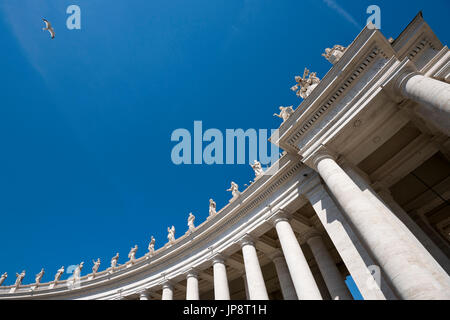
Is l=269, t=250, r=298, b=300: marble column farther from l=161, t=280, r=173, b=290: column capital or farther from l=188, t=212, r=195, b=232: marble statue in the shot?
l=161, t=280, r=173, b=290: column capital

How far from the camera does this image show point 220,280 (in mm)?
27891

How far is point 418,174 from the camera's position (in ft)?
84.4

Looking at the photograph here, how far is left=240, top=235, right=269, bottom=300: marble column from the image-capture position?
23531mm

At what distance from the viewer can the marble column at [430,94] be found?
1398 cm

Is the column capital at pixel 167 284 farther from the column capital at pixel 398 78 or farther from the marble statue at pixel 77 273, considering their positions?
the column capital at pixel 398 78

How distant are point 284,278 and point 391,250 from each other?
53.3ft

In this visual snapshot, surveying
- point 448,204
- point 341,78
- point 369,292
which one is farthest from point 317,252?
point 341,78

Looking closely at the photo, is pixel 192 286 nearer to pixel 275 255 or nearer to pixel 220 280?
pixel 220 280

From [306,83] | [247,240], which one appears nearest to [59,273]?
[247,240]

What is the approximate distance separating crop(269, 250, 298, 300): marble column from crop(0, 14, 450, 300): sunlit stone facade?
0.39 ft

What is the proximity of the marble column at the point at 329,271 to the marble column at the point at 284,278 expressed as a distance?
413cm

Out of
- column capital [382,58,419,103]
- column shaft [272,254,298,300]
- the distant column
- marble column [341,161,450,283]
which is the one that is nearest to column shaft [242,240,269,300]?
column shaft [272,254,298,300]
